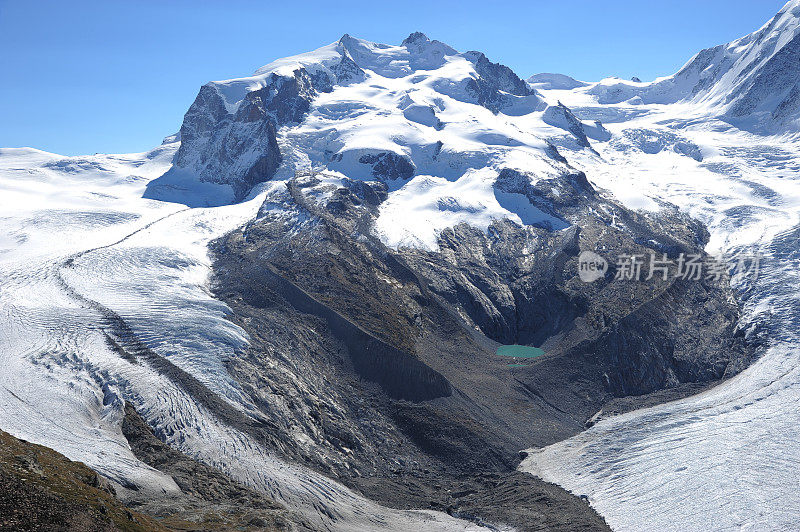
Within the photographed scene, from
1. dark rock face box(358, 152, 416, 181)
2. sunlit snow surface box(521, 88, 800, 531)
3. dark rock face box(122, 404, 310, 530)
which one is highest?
dark rock face box(358, 152, 416, 181)

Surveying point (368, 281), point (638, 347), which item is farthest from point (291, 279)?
point (638, 347)

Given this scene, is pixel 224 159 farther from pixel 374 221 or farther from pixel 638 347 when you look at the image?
pixel 638 347

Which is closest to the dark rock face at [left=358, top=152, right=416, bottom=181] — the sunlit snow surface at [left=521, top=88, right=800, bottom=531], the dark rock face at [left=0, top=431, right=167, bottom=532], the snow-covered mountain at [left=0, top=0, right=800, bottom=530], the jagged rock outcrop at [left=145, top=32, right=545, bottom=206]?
the jagged rock outcrop at [left=145, top=32, right=545, bottom=206]

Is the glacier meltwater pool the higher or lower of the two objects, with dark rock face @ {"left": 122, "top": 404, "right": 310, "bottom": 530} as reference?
higher

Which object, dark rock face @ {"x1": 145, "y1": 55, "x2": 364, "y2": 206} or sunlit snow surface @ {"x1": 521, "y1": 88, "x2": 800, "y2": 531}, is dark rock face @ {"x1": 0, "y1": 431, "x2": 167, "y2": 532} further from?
dark rock face @ {"x1": 145, "y1": 55, "x2": 364, "y2": 206}

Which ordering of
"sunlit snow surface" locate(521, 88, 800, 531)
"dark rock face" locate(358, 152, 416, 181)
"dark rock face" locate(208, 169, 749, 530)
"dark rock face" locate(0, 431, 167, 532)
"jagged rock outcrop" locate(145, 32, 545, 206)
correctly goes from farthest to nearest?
"jagged rock outcrop" locate(145, 32, 545, 206)
"dark rock face" locate(358, 152, 416, 181)
"dark rock face" locate(208, 169, 749, 530)
"sunlit snow surface" locate(521, 88, 800, 531)
"dark rock face" locate(0, 431, 167, 532)

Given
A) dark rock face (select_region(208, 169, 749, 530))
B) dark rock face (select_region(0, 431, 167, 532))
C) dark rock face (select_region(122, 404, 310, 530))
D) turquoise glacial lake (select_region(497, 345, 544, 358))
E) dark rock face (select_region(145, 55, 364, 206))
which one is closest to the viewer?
dark rock face (select_region(0, 431, 167, 532))

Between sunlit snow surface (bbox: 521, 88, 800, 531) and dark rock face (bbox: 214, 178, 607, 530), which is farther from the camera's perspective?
dark rock face (bbox: 214, 178, 607, 530)
